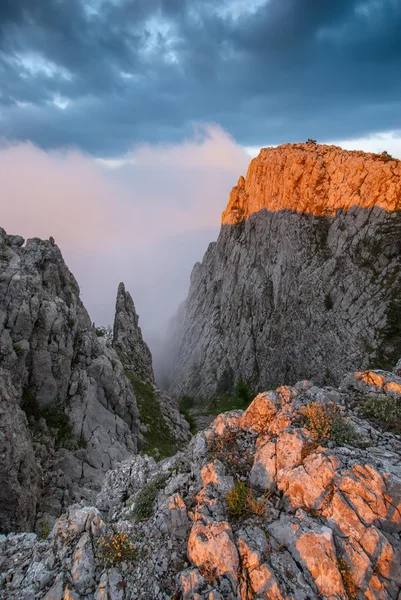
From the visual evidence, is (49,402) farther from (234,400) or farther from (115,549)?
(234,400)

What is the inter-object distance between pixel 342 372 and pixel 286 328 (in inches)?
594

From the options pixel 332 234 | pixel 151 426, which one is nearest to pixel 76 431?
pixel 151 426

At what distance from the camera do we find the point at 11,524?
16078 millimetres

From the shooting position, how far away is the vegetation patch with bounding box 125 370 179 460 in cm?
3419

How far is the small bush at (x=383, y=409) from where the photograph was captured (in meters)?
11.3

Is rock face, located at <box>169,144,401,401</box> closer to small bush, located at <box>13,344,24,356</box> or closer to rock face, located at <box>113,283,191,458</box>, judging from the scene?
rock face, located at <box>113,283,191,458</box>

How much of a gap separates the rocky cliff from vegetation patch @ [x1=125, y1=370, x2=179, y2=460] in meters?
0.42

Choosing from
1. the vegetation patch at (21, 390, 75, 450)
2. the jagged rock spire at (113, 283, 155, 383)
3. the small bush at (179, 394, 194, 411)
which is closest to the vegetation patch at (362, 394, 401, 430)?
the vegetation patch at (21, 390, 75, 450)

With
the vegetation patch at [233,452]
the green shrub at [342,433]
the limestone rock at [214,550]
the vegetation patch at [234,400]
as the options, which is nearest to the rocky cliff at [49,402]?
the vegetation patch at [233,452]

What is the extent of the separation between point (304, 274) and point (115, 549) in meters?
55.0

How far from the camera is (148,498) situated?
1106cm

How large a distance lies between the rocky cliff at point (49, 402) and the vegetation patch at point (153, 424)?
16.5 inches

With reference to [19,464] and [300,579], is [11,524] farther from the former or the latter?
[300,579]

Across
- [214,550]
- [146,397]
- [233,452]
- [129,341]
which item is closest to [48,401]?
[146,397]
